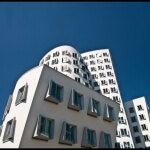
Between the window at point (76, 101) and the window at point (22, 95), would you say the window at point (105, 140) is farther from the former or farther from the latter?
the window at point (22, 95)

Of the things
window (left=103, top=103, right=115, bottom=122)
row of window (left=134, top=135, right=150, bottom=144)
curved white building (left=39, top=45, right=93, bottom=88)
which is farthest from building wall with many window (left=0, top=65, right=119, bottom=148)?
row of window (left=134, top=135, right=150, bottom=144)

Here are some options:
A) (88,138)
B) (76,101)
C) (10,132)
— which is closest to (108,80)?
(76,101)

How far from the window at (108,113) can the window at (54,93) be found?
794 centimetres

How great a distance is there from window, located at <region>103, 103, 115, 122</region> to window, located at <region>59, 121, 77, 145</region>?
19.5ft

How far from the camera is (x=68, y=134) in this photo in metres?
15.7

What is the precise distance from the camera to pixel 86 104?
19391 mm

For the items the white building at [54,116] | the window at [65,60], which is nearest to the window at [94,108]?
the white building at [54,116]

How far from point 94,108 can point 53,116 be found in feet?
21.8

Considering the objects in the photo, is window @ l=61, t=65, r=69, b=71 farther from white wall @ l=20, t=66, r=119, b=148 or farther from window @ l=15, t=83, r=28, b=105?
window @ l=15, t=83, r=28, b=105

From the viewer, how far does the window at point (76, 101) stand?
673 inches

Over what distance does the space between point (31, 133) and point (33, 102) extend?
9.25 feet

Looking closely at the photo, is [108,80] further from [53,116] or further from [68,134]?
[53,116]

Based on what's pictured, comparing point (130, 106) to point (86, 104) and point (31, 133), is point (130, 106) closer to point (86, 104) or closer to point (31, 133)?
point (86, 104)

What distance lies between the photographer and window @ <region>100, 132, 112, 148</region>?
60.8 ft
